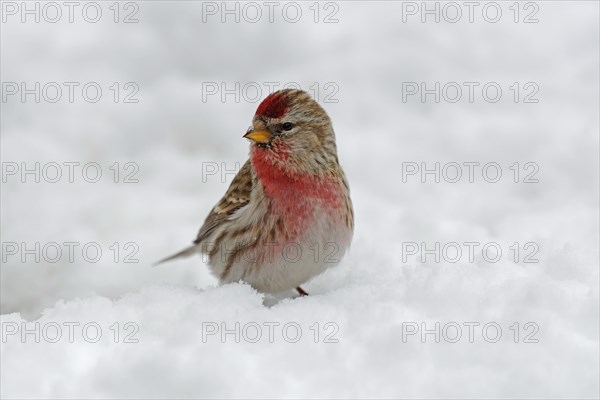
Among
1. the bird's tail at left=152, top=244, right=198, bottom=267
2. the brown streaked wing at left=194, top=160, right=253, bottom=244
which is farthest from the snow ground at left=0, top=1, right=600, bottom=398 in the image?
the brown streaked wing at left=194, top=160, right=253, bottom=244

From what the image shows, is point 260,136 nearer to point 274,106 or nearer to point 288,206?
point 274,106

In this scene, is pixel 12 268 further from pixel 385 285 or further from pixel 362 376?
Result: pixel 362 376

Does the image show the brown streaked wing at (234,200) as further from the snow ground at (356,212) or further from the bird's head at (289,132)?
the snow ground at (356,212)

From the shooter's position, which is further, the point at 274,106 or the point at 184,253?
the point at 184,253

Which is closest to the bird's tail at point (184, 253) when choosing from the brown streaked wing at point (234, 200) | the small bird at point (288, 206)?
the brown streaked wing at point (234, 200)

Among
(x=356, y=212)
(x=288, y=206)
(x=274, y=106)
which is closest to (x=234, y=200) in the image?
(x=288, y=206)

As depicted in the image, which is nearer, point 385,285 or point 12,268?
point 385,285

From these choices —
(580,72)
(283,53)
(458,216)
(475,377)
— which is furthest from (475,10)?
(475,377)
